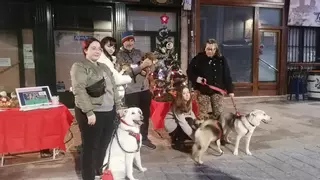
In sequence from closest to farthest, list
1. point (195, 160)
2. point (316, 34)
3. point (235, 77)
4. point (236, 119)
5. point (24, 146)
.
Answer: point (24, 146) → point (195, 160) → point (236, 119) → point (235, 77) → point (316, 34)

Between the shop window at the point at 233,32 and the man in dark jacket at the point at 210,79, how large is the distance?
15.8 ft

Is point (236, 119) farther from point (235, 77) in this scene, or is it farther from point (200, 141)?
point (235, 77)

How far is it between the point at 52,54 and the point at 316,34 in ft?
28.6

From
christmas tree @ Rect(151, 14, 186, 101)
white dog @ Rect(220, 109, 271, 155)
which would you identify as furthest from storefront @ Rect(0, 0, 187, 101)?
white dog @ Rect(220, 109, 271, 155)

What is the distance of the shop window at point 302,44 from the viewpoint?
10305 mm

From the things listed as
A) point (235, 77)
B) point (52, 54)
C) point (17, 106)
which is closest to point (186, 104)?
point (17, 106)

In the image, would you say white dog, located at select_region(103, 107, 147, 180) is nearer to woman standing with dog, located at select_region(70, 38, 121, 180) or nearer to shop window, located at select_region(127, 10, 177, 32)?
woman standing with dog, located at select_region(70, 38, 121, 180)

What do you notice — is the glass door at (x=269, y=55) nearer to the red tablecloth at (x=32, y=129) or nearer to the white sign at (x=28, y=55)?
the white sign at (x=28, y=55)

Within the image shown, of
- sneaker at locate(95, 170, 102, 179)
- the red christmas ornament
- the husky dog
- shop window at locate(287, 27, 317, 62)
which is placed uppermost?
the red christmas ornament

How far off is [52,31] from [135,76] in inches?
172

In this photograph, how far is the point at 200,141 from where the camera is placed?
4.10 metres

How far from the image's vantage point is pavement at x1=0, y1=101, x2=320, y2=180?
3.71m

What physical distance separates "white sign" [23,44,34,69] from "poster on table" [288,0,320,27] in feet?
25.9

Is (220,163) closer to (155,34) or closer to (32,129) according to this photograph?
(32,129)
